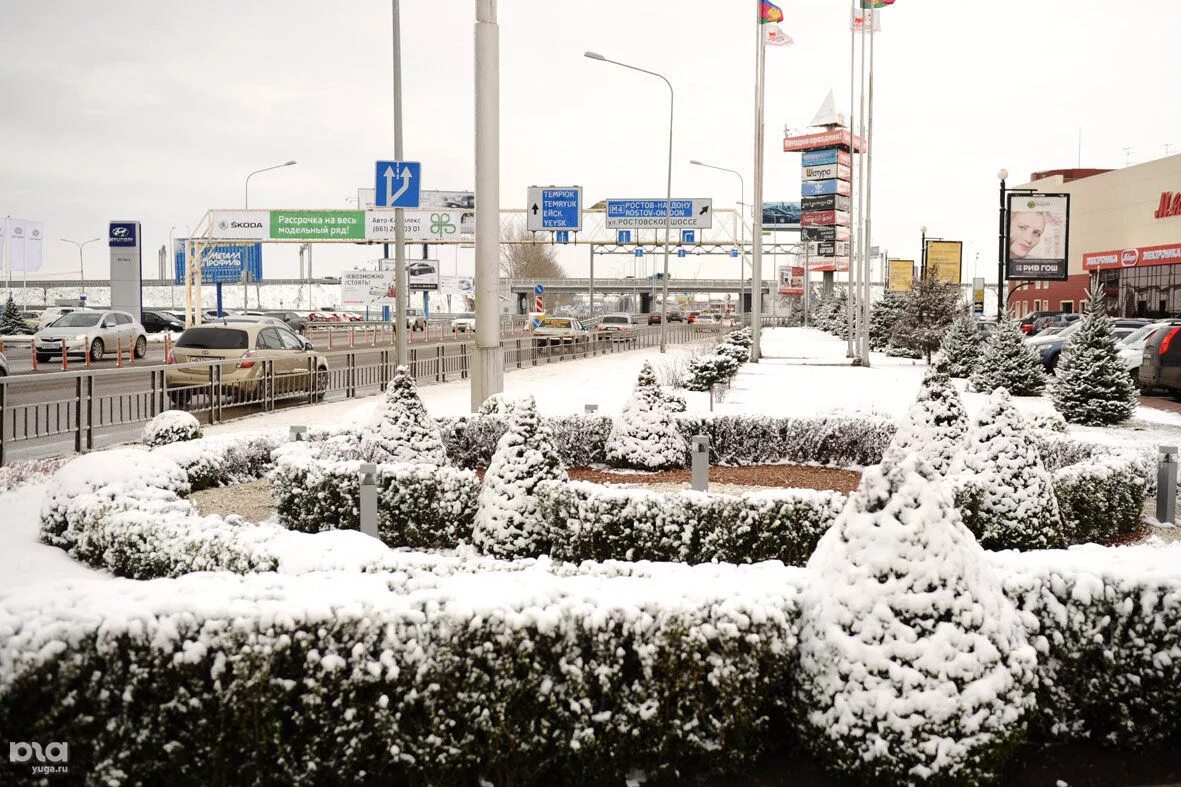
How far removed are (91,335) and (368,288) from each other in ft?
74.6

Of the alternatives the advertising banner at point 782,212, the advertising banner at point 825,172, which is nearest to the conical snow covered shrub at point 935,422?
the advertising banner at point 825,172

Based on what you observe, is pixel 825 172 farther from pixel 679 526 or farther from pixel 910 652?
pixel 910 652

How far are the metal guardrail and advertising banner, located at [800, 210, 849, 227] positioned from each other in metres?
36.0

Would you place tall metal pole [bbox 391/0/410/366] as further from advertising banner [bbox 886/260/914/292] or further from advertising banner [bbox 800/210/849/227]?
advertising banner [bbox 886/260/914/292]

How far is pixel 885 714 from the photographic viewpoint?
13.5 feet

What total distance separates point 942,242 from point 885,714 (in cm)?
6348

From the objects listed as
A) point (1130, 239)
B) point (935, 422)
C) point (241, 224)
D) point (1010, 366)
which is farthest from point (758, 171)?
point (1130, 239)

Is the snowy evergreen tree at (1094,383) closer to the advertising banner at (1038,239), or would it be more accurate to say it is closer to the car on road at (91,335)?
the car on road at (91,335)

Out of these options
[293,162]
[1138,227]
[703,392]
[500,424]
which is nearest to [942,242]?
[1138,227]

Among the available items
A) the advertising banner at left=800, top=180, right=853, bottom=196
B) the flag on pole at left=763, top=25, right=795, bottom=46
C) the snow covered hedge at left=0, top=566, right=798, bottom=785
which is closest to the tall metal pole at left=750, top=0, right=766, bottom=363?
the flag on pole at left=763, top=25, right=795, bottom=46

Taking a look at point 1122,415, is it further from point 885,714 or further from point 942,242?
point 942,242

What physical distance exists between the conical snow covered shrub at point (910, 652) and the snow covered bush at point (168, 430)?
899 centimetres

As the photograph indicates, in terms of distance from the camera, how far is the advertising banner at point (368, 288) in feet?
180

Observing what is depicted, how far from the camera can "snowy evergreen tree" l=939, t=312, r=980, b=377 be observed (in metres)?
30.2
